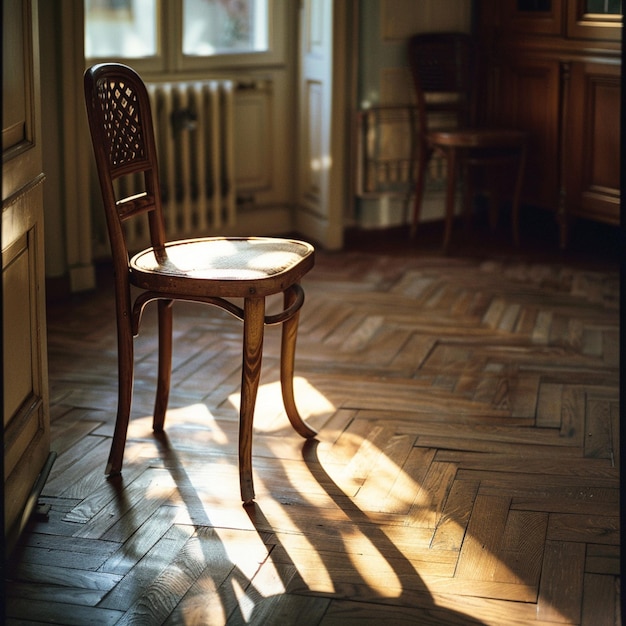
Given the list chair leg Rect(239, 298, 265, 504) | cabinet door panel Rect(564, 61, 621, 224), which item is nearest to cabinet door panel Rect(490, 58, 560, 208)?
cabinet door panel Rect(564, 61, 621, 224)

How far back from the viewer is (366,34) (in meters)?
5.13

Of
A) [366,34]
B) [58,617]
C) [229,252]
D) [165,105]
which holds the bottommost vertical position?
[58,617]

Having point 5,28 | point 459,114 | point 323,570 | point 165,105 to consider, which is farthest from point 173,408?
point 459,114

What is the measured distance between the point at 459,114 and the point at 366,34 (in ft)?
2.18

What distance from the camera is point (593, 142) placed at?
4.93 metres

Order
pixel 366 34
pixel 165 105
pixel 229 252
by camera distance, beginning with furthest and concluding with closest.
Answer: pixel 366 34, pixel 165 105, pixel 229 252

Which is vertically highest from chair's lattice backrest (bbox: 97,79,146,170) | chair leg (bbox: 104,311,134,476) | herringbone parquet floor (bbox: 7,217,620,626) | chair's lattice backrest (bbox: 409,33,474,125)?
chair's lattice backrest (bbox: 409,33,474,125)

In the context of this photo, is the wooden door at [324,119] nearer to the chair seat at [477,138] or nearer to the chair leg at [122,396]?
the chair seat at [477,138]

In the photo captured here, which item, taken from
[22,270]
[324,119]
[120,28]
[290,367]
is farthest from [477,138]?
[22,270]

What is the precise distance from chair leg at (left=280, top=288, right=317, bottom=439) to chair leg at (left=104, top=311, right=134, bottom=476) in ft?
1.26

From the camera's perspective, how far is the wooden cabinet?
4.79m

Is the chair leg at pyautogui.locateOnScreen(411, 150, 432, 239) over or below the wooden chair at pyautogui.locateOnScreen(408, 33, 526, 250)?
below

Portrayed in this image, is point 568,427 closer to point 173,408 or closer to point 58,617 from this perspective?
point 173,408

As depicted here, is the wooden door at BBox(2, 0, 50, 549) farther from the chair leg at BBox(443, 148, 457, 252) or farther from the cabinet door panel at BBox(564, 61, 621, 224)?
the cabinet door panel at BBox(564, 61, 621, 224)
